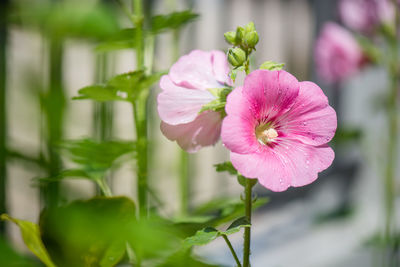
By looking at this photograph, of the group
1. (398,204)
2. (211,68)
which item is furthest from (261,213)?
(211,68)

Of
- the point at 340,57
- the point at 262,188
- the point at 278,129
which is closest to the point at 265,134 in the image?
the point at 278,129

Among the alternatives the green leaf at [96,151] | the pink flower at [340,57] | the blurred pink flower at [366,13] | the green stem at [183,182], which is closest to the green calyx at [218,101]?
the green leaf at [96,151]

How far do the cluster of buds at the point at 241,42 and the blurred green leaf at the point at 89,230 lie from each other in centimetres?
15

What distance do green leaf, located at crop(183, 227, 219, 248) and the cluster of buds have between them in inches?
5.3

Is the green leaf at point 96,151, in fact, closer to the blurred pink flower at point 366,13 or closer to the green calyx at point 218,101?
the green calyx at point 218,101

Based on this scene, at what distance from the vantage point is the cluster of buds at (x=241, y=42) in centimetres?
39

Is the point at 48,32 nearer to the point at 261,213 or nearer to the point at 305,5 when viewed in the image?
the point at 261,213

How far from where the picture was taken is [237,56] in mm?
387

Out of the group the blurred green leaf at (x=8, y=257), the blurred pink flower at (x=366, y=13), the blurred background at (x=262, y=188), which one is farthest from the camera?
the blurred background at (x=262, y=188)

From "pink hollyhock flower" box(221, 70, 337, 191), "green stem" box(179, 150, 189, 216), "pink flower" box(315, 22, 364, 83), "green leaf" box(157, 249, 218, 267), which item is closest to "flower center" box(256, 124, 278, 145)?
"pink hollyhock flower" box(221, 70, 337, 191)

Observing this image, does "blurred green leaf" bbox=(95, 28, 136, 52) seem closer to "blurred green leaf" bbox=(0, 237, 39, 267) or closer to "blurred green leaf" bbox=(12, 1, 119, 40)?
"blurred green leaf" bbox=(12, 1, 119, 40)

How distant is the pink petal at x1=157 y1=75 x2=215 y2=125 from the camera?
40cm

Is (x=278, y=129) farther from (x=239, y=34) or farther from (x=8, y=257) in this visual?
(x=8, y=257)

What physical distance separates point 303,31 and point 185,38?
1.14 metres
